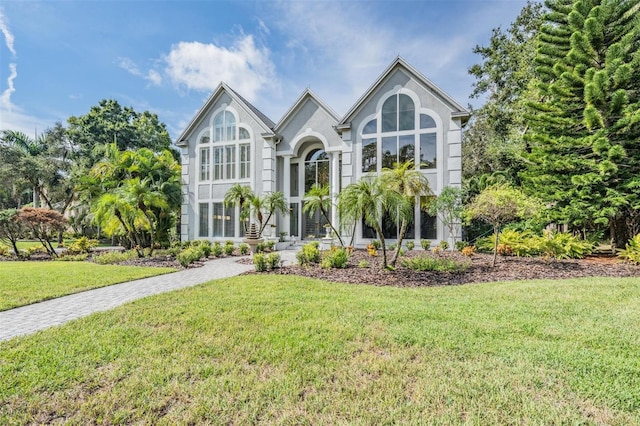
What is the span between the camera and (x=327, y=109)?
Answer: 18.5m

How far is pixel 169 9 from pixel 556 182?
1673 cm

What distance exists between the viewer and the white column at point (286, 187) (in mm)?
19625

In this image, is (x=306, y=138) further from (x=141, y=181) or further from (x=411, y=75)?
(x=141, y=181)

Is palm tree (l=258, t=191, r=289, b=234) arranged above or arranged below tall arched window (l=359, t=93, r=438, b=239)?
below

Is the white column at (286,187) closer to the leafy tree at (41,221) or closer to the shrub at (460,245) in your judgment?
the shrub at (460,245)

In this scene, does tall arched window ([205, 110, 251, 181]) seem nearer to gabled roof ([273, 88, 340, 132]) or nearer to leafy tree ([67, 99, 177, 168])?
gabled roof ([273, 88, 340, 132])

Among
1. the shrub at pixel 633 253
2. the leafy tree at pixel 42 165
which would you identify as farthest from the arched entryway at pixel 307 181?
the leafy tree at pixel 42 165

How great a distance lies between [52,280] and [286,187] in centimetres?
1272

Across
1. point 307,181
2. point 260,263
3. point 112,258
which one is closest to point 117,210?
point 112,258

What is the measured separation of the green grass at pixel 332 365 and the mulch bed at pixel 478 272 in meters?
2.68

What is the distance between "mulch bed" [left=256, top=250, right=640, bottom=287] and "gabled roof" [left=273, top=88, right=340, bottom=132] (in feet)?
34.5

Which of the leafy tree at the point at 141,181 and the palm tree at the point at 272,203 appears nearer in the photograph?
the palm tree at the point at 272,203

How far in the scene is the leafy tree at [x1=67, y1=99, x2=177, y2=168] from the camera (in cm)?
2992

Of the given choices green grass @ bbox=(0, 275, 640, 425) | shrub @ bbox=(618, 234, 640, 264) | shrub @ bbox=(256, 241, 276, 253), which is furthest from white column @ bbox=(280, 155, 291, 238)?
shrub @ bbox=(618, 234, 640, 264)
